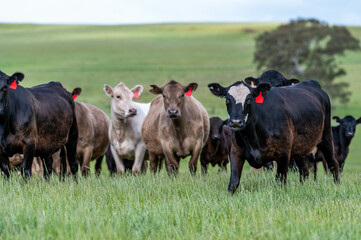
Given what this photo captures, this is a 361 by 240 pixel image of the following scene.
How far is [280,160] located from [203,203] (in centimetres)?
203

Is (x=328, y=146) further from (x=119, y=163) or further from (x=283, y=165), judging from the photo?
(x=119, y=163)

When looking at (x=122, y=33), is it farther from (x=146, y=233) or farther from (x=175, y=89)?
(x=146, y=233)

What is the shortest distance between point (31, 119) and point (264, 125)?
3.62 m

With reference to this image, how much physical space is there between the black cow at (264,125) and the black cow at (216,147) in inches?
230

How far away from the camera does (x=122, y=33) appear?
3425 inches

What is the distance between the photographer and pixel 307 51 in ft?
157

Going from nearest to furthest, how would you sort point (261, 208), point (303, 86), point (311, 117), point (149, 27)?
point (261, 208), point (311, 117), point (303, 86), point (149, 27)

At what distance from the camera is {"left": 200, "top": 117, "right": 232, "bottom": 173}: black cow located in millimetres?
14797

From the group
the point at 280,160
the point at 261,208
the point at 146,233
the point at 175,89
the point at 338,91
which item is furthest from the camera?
the point at 338,91

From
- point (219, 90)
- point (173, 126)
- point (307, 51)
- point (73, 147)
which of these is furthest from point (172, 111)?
point (307, 51)

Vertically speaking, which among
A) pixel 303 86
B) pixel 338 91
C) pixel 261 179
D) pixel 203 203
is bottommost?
pixel 338 91

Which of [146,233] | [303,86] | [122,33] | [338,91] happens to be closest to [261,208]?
[146,233]

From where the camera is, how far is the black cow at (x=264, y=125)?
25.4ft

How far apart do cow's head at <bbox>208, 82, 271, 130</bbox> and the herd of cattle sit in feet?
0.04
